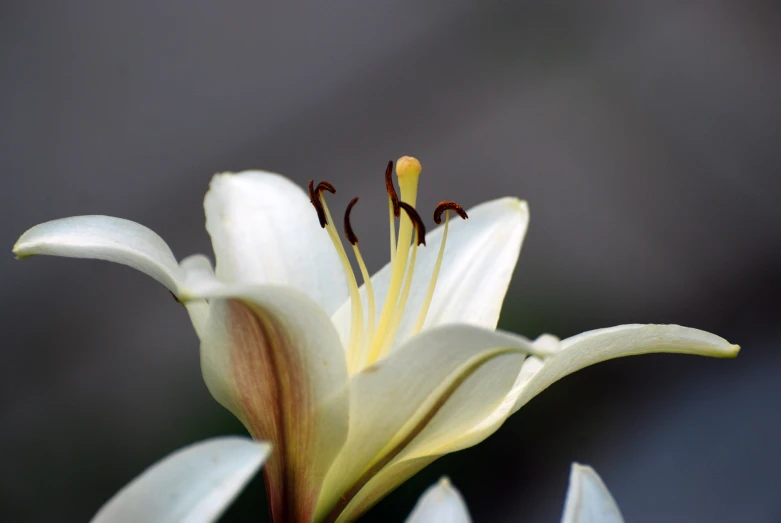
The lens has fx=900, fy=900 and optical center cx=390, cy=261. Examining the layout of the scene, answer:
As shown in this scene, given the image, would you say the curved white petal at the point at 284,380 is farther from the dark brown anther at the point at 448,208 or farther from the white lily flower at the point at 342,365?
the dark brown anther at the point at 448,208

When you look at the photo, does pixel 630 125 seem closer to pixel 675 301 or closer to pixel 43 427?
pixel 675 301

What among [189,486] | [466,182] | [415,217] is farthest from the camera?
[466,182]

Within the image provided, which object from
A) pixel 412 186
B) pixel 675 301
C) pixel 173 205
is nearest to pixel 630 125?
pixel 675 301

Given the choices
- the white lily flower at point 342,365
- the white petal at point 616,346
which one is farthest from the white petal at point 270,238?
the white petal at point 616,346

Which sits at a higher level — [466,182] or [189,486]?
[466,182]

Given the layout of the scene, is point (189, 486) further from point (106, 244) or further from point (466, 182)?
point (466, 182)

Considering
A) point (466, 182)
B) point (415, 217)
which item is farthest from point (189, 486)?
point (466, 182)
